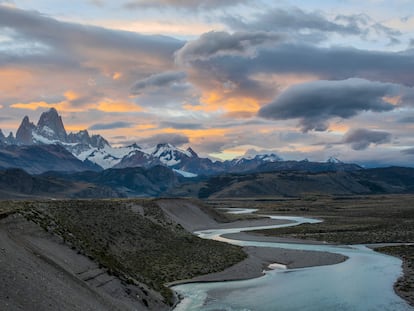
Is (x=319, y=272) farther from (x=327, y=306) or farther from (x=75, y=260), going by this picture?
(x=75, y=260)

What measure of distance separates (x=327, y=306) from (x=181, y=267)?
23.4 m

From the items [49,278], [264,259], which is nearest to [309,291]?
[264,259]

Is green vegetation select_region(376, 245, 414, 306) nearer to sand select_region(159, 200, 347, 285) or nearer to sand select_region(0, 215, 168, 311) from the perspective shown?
sand select_region(159, 200, 347, 285)

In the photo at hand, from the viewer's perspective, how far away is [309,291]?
2058 inches

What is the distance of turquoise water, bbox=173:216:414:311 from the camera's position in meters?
45.8

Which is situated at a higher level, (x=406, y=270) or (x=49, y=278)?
(x=49, y=278)

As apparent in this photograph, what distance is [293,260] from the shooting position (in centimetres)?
7531

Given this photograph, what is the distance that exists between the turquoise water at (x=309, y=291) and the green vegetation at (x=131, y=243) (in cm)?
487

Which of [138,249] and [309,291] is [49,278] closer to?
[309,291]

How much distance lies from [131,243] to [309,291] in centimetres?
2880

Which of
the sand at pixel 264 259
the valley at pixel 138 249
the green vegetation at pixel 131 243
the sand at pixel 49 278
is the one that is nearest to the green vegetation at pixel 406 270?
the valley at pixel 138 249

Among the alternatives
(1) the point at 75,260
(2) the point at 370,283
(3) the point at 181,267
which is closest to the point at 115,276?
(1) the point at 75,260

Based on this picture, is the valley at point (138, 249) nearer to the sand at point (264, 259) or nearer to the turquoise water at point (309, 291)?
the sand at point (264, 259)

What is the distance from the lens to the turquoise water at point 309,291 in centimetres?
4578
